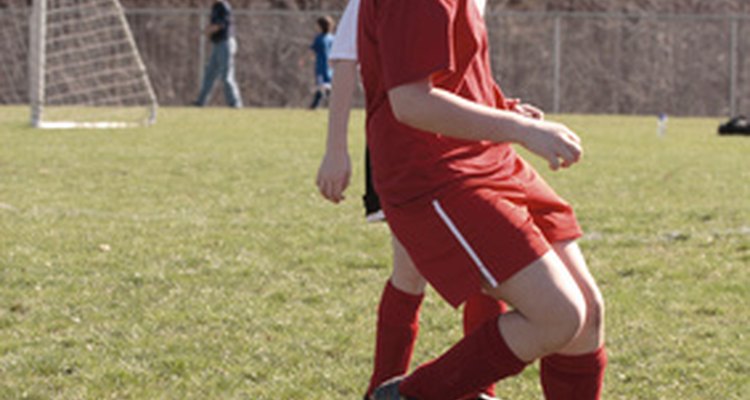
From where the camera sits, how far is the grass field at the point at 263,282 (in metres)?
4.50

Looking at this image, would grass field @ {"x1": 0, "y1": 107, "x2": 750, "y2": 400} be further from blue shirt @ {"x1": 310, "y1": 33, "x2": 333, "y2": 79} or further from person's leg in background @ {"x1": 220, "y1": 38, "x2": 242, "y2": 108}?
blue shirt @ {"x1": 310, "y1": 33, "x2": 333, "y2": 79}

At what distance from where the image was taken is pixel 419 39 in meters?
3.03

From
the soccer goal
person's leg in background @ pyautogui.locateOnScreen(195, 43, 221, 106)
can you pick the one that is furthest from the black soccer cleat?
person's leg in background @ pyautogui.locateOnScreen(195, 43, 221, 106)

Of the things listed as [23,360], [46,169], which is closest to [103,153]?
[46,169]

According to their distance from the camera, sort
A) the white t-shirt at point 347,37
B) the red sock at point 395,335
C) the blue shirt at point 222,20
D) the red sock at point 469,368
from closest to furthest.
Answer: the red sock at point 469,368 < the white t-shirt at point 347,37 < the red sock at point 395,335 < the blue shirt at point 222,20

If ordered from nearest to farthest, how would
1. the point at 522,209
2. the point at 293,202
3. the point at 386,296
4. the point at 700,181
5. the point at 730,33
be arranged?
the point at 522,209, the point at 386,296, the point at 293,202, the point at 700,181, the point at 730,33

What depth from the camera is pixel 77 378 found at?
4.42m

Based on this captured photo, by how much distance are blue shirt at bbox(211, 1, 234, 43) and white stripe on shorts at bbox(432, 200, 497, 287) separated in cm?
2228

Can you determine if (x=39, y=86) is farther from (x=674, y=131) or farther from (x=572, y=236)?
(x=572, y=236)

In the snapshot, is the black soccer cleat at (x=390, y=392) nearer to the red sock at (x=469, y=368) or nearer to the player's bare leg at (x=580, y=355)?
the red sock at (x=469, y=368)

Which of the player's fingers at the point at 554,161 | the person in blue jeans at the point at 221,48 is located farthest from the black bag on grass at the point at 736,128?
the player's fingers at the point at 554,161

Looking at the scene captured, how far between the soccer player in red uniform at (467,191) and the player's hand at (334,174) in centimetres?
26

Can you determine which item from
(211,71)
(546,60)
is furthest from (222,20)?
(546,60)

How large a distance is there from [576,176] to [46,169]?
4.37m
